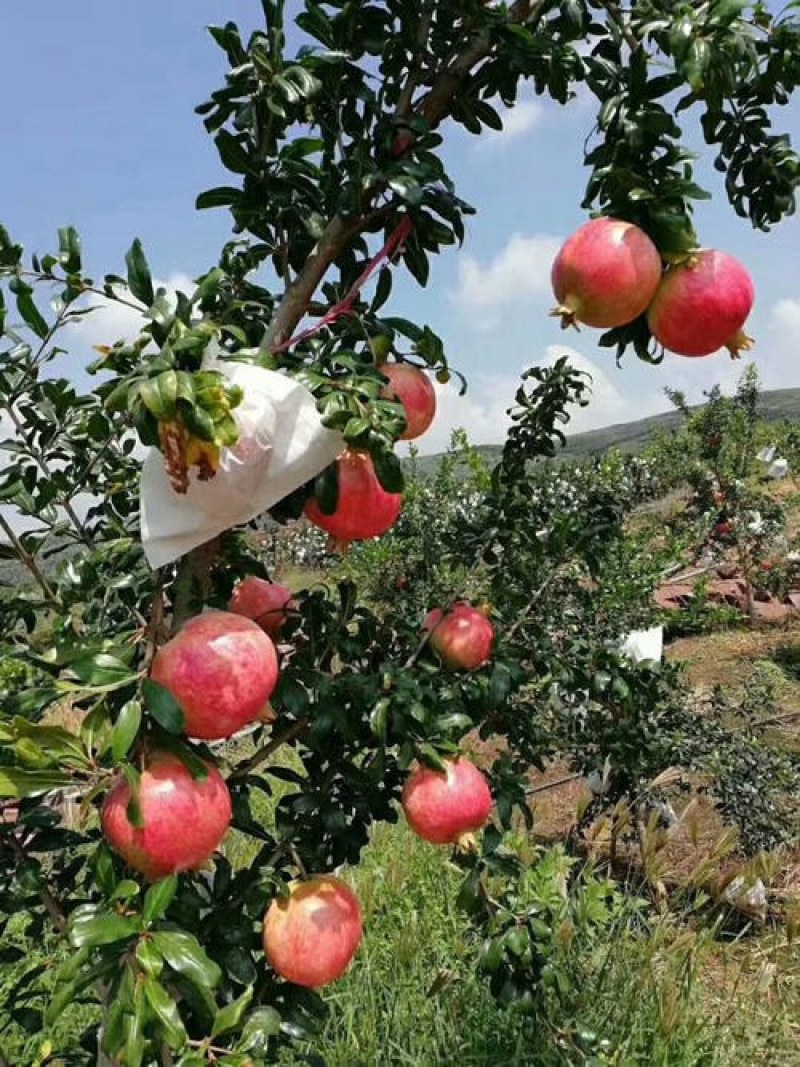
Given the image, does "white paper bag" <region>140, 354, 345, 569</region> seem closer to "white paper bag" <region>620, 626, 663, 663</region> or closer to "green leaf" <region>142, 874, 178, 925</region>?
"green leaf" <region>142, 874, 178, 925</region>

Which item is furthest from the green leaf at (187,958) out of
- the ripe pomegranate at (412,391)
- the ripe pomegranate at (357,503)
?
the ripe pomegranate at (412,391)

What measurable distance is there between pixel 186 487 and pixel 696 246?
61cm

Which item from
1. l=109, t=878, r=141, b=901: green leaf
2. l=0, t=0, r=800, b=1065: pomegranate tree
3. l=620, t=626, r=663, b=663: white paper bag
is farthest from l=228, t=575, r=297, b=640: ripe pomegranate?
l=620, t=626, r=663, b=663: white paper bag

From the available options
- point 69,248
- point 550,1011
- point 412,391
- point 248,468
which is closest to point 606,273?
point 412,391

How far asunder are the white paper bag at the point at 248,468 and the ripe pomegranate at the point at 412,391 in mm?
170

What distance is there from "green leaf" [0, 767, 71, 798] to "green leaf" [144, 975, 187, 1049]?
0.22 metres

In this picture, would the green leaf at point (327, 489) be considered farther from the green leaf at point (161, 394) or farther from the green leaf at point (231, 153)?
the green leaf at point (231, 153)

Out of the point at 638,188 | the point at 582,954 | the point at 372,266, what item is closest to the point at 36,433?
the point at 372,266

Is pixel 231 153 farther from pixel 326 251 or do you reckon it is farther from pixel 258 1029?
pixel 258 1029

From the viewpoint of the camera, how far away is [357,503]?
1077 mm

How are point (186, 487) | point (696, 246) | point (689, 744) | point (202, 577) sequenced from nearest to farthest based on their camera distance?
1. point (186, 487)
2. point (696, 246)
3. point (202, 577)
4. point (689, 744)

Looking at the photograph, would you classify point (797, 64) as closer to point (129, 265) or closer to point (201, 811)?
point (129, 265)

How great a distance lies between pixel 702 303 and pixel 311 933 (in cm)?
87

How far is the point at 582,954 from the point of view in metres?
2.74
